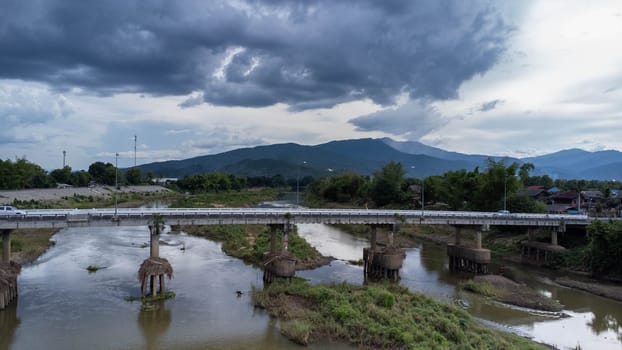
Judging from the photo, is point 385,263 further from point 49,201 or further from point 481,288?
point 49,201

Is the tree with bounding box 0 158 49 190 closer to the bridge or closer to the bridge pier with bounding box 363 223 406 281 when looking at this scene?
the bridge

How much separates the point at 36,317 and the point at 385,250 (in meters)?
35.2

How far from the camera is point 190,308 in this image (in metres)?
38.0

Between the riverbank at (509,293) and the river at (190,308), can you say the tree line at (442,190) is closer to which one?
the riverbank at (509,293)

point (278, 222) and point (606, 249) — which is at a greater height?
point (278, 222)

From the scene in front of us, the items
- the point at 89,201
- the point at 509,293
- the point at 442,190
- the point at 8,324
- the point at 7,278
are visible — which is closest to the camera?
the point at 8,324

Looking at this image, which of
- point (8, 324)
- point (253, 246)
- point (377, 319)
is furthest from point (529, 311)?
point (8, 324)

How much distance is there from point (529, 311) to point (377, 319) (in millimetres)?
17369

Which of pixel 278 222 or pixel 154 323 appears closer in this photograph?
pixel 154 323

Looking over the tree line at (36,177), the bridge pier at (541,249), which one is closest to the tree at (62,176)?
the tree line at (36,177)

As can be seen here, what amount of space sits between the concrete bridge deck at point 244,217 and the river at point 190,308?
640cm

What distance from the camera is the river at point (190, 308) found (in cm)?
3150

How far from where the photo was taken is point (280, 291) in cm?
4122

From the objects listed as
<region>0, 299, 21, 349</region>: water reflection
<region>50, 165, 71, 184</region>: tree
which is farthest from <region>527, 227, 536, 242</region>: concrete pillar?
<region>50, 165, 71, 184</region>: tree
